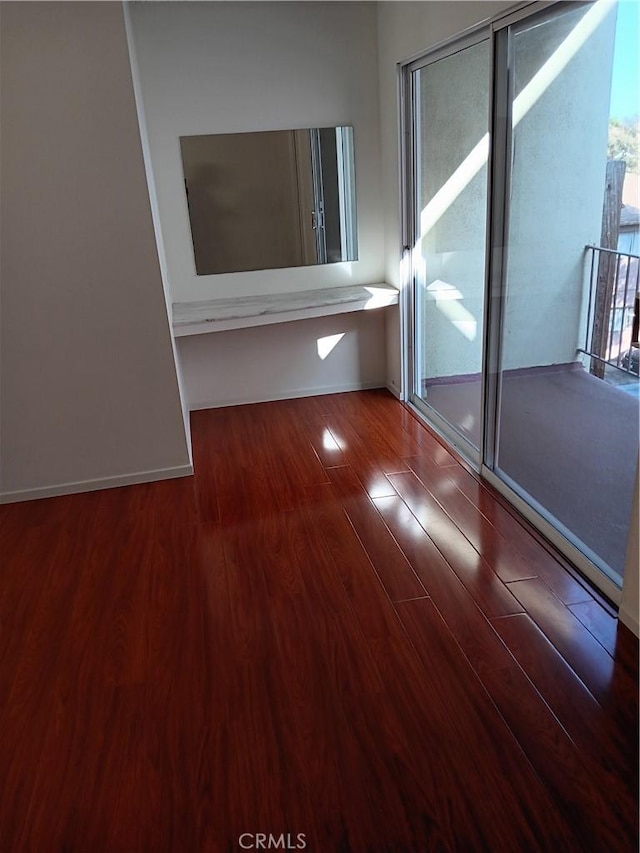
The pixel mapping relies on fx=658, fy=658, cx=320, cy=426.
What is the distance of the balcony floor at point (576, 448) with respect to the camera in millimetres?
2389

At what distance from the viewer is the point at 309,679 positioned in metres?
2.09

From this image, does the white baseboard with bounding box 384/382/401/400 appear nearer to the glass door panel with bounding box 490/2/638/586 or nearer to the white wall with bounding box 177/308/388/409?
the white wall with bounding box 177/308/388/409

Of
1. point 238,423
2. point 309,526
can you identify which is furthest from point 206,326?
point 309,526

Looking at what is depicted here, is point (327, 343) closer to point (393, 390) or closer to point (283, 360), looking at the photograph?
Answer: point (283, 360)

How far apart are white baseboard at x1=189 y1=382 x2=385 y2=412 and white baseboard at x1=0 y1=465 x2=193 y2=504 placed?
3.25ft

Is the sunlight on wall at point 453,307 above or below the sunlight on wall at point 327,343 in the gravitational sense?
above

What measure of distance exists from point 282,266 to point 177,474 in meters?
1.55

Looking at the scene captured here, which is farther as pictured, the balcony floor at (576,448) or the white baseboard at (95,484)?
the white baseboard at (95,484)

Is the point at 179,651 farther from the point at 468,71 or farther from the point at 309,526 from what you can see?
the point at 468,71

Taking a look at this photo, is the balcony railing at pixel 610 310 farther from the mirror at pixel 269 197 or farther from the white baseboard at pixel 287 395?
the white baseboard at pixel 287 395

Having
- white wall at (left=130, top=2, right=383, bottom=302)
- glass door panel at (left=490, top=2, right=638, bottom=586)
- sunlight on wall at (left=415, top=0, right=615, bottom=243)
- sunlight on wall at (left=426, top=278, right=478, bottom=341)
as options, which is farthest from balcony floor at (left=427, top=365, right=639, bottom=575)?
white wall at (left=130, top=2, right=383, bottom=302)

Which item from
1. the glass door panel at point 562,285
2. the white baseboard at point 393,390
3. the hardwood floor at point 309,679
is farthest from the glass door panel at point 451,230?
the hardwood floor at point 309,679

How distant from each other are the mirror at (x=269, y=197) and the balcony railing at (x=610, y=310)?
2.19 m

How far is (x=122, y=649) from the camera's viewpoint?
7.55 ft
